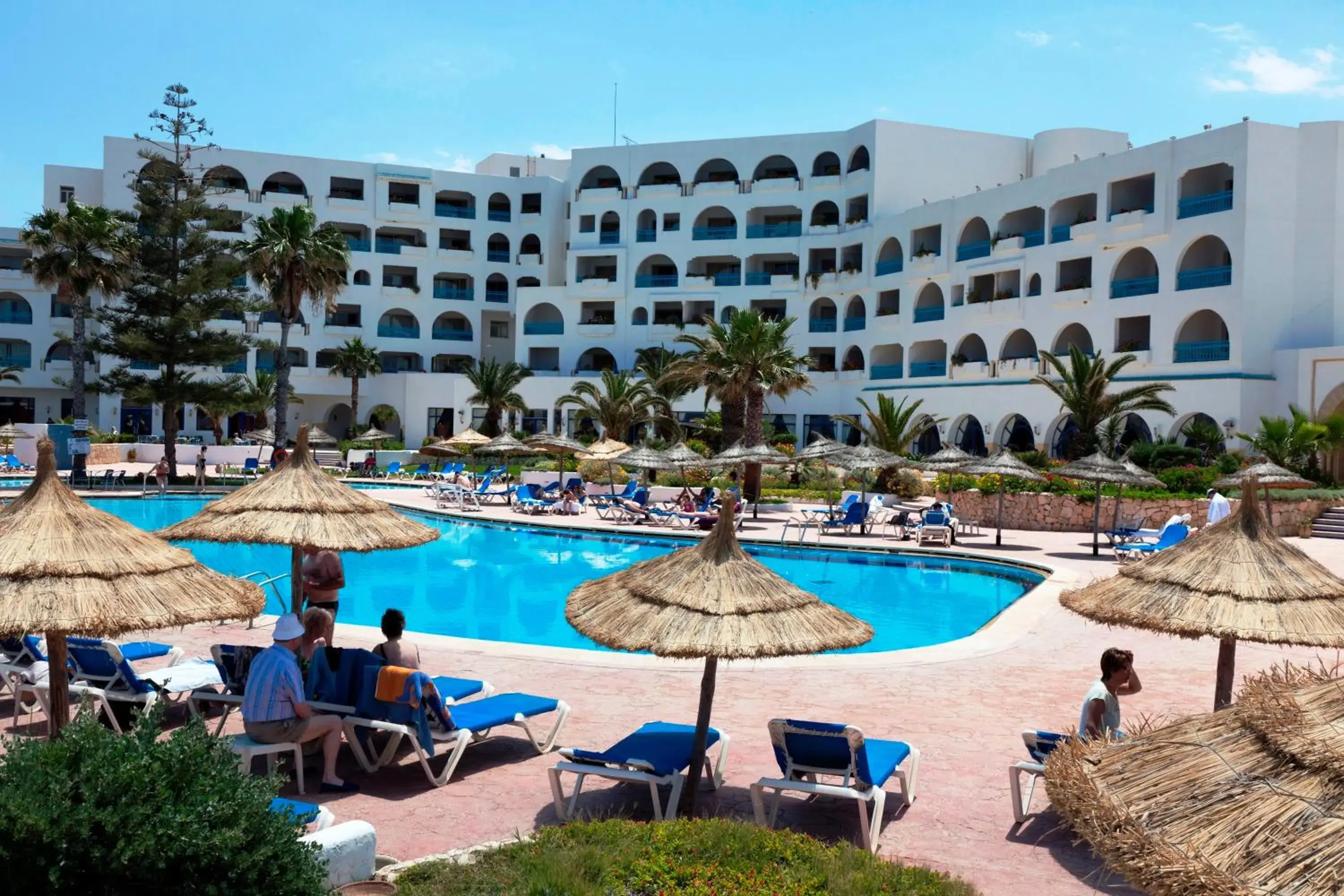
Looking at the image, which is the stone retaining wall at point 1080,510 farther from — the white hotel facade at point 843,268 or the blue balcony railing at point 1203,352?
the blue balcony railing at point 1203,352

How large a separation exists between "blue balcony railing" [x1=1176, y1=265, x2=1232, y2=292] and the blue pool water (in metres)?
16.4

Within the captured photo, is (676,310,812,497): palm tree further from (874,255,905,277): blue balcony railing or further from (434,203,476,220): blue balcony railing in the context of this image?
(434,203,476,220): blue balcony railing

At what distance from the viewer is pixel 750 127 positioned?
52.1 metres

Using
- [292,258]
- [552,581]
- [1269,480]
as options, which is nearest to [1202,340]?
[1269,480]

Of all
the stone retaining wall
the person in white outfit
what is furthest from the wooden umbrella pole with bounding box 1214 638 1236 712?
the stone retaining wall

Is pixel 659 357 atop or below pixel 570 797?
atop

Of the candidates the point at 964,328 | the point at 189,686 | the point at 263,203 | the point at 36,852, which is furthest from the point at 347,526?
the point at 263,203

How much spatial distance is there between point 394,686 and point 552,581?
11.7m

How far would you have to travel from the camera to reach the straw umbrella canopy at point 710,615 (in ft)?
18.1

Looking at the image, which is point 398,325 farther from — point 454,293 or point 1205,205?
point 1205,205

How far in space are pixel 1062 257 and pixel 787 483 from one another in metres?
12.4

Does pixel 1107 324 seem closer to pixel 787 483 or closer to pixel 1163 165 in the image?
pixel 1163 165

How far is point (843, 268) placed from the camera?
4541cm

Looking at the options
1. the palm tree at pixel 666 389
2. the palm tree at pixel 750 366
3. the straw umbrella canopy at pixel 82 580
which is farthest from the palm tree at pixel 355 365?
the straw umbrella canopy at pixel 82 580
